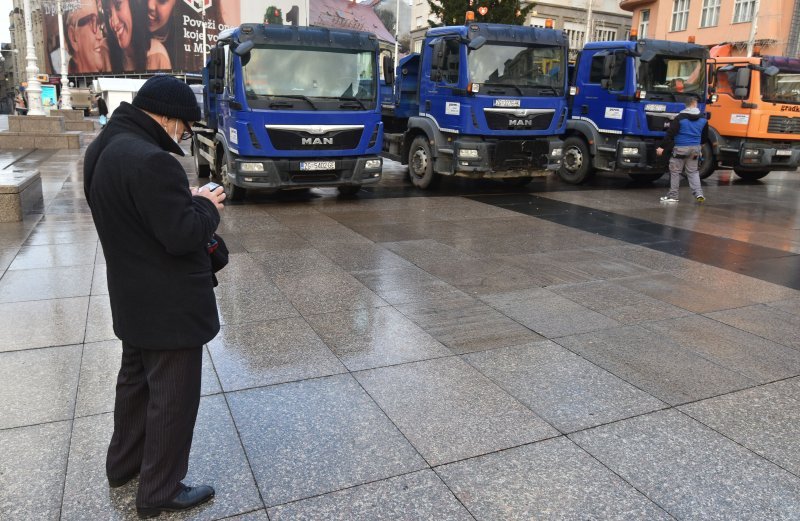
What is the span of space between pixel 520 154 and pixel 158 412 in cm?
1080

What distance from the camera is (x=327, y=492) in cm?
305

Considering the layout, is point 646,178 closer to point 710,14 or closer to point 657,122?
point 657,122

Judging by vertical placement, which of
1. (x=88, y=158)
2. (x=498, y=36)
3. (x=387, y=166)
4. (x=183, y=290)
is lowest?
(x=387, y=166)

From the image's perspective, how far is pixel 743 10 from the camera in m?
35.6

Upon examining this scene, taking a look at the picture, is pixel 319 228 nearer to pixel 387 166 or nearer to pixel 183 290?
pixel 183 290

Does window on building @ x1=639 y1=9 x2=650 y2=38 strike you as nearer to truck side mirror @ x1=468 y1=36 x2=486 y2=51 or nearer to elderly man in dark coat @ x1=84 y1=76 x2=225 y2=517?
truck side mirror @ x1=468 y1=36 x2=486 y2=51

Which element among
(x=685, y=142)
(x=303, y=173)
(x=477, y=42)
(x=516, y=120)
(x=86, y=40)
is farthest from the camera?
(x=86, y=40)

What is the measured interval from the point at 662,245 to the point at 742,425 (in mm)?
5289

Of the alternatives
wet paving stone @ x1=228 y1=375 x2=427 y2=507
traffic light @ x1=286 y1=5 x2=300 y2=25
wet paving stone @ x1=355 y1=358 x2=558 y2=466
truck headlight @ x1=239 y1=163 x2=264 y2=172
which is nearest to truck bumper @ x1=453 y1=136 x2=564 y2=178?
truck headlight @ x1=239 y1=163 x2=264 y2=172

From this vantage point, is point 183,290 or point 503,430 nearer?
point 183,290

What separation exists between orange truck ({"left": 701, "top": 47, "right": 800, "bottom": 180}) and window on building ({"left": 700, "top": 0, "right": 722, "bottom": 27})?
2541 cm

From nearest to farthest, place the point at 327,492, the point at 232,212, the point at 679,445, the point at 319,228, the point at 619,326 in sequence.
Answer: the point at 327,492
the point at 679,445
the point at 619,326
the point at 319,228
the point at 232,212

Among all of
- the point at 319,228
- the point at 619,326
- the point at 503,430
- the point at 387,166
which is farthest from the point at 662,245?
the point at 387,166

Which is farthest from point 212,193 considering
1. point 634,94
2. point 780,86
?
point 780,86
